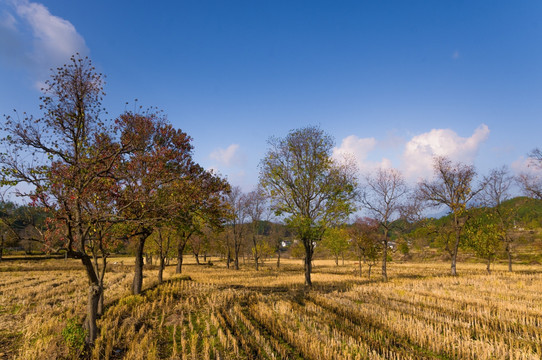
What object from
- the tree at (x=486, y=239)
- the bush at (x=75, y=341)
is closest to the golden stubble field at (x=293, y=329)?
the bush at (x=75, y=341)

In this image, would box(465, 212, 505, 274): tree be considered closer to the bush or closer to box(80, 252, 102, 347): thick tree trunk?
box(80, 252, 102, 347): thick tree trunk

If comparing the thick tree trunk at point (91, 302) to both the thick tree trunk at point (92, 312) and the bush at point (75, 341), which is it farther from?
the bush at point (75, 341)

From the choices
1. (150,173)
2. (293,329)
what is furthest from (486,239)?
(150,173)

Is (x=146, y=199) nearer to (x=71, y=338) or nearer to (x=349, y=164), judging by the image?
(x=71, y=338)

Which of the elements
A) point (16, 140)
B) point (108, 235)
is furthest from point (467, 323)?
point (16, 140)

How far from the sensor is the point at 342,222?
24.6 meters

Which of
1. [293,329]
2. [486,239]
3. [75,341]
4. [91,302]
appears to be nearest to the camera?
[75,341]

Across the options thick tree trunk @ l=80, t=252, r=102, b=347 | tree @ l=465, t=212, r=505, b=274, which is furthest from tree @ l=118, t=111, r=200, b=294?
tree @ l=465, t=212, r=505, b=274

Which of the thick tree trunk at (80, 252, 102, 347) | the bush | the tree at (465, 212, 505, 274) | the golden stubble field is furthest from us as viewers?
the tree at (465, 212, 505, 274)

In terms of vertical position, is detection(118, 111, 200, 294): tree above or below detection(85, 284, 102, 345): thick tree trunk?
above

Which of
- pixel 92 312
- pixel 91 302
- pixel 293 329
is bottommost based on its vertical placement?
pixel 293 329

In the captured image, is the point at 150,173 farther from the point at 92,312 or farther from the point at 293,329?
the point at 293,329

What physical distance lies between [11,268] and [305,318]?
58.6m

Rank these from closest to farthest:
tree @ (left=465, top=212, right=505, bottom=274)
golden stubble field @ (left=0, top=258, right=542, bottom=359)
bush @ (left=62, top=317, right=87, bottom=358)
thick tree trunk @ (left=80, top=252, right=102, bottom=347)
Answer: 1. bush @ (left=62, top=317, right=87, bottom=358)
2. golden stubble field @ (left=0, top=258, right=542, bottom=359)
3. thick tree trunk @ (left=80, top=252, right=102, bottom=347)
4. tree @ (left=465, top=212, right=505, bottom=274)
